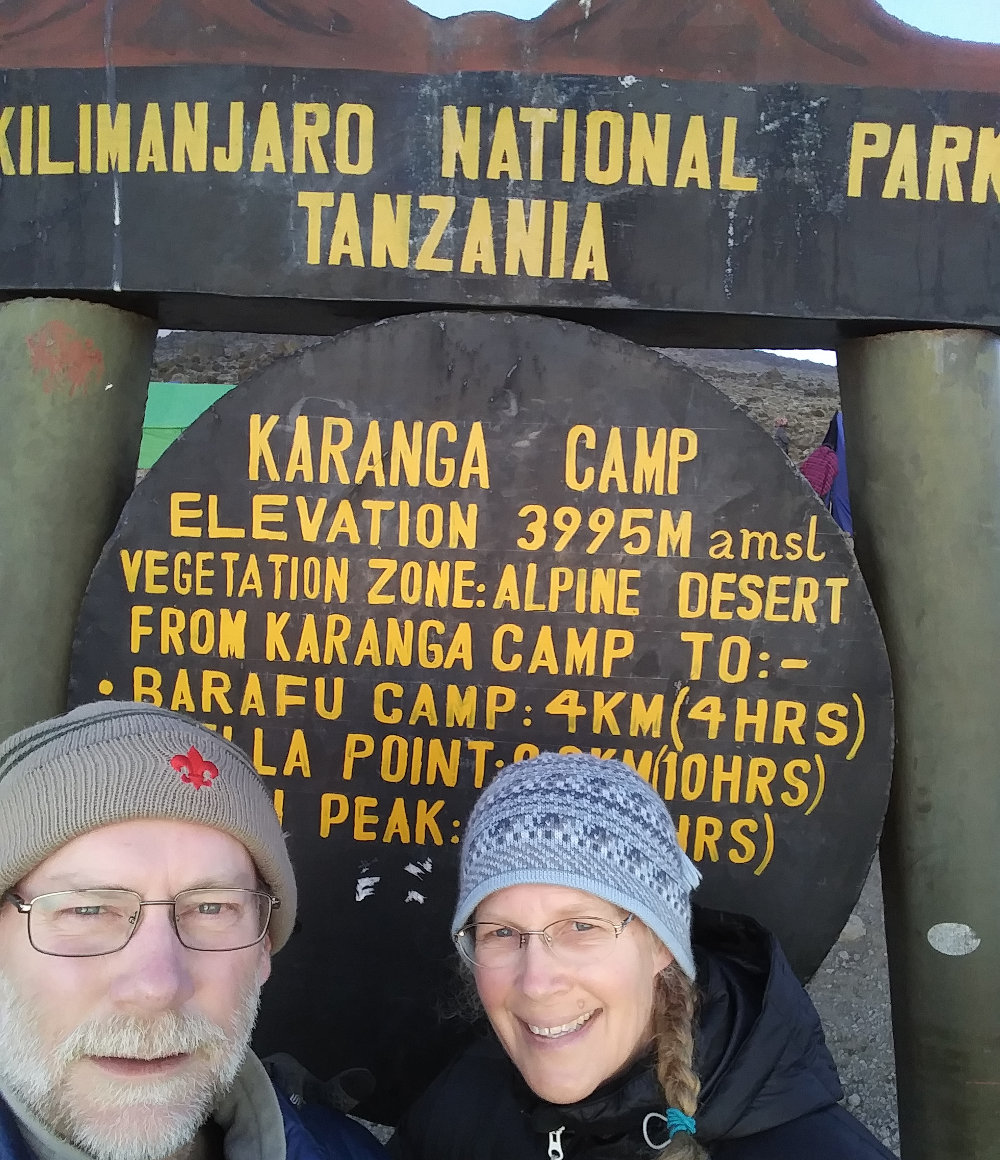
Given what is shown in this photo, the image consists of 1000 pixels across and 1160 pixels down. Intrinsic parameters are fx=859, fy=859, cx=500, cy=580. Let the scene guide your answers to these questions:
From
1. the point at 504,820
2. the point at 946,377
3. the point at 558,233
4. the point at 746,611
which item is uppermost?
the point at 558,233

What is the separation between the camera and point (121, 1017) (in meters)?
1.16

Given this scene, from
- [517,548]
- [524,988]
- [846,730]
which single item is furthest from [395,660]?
[846,730]

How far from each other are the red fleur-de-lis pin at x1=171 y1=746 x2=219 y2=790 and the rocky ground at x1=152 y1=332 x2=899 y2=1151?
262cm

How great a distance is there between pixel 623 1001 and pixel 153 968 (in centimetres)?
69

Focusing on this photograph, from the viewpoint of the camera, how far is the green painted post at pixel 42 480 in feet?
6.98

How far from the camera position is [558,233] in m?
1.99

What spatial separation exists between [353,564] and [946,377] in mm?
1456

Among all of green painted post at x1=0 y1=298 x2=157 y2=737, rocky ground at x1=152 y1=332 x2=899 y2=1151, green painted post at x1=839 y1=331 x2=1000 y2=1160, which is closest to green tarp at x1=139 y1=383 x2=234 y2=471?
rocky ground at x1=152 y1=332 x2=899 y2=1151

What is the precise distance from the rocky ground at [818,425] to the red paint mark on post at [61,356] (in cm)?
279

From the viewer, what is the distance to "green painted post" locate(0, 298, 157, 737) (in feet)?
6.98

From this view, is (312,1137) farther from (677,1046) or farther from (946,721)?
(946,721)

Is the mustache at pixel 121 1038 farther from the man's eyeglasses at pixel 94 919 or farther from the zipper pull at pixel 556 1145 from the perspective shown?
the zipper pull at pixel 556 1145

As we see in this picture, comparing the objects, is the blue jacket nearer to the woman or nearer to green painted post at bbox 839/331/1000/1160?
the woman

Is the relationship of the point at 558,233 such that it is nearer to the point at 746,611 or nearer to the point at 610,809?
the point at 746,611
